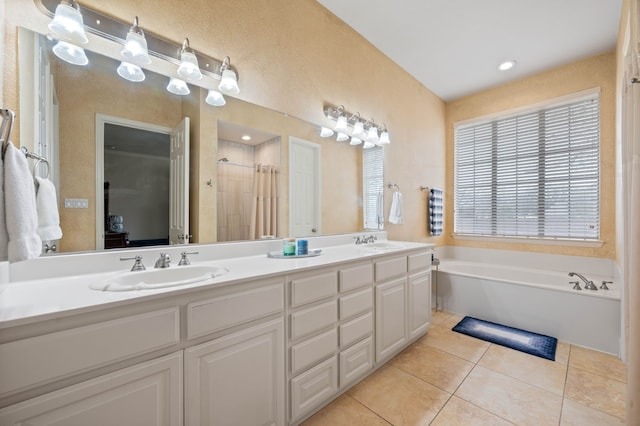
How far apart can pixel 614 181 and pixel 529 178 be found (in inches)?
27.8

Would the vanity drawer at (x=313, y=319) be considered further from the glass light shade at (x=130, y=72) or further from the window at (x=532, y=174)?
the window at (x=532, y=174)

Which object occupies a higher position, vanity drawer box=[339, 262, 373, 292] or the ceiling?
the ceiling

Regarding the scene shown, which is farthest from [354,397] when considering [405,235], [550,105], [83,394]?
[550,105]

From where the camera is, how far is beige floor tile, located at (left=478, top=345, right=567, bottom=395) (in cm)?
175

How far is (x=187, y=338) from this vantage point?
0.98 m

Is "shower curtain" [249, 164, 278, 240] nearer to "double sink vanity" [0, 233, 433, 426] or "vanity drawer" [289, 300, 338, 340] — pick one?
"double sink vanity" [0, 233, 433, 426]

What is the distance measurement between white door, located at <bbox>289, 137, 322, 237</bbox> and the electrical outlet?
45.7 inches

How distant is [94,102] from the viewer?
1.26m

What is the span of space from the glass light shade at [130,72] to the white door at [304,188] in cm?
98

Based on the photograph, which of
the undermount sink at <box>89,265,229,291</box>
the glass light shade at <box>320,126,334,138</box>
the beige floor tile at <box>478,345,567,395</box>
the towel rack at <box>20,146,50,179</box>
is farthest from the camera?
the glass light shade at <box>320,126,334,138</box>

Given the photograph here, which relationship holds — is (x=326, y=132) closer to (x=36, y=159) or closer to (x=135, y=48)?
(x=135, y=48)

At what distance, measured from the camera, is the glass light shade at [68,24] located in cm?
114

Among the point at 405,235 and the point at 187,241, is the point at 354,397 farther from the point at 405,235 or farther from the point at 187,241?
the point at 405,235

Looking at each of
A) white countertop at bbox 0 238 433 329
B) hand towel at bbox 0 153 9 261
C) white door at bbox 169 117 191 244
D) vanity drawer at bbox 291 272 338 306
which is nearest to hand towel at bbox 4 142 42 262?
hand towel at bbox 0 153 9 261
